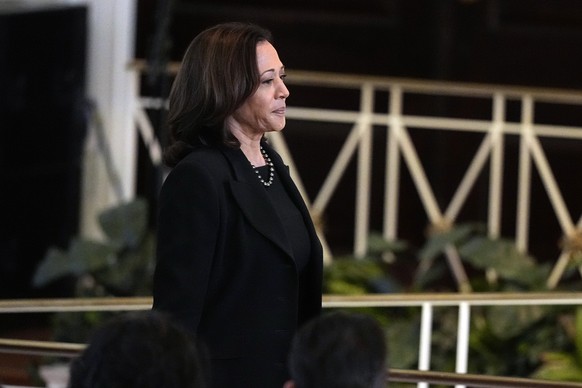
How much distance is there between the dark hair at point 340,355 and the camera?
1.92 metres

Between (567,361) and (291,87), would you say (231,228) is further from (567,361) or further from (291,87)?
(291,87)

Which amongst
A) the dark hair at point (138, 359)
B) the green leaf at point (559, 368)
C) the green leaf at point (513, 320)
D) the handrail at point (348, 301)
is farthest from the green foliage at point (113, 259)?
the dark hair at point (138, 359)

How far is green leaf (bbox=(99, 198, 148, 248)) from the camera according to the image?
6172 mm

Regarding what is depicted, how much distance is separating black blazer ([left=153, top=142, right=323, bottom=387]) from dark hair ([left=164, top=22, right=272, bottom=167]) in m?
0.04

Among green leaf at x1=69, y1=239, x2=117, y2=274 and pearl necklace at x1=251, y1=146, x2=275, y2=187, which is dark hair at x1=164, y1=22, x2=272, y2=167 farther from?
green leaf at x1=69, y1=239, x2=117, y2=274

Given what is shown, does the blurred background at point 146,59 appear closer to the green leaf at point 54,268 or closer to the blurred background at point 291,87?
the blurred background at point 291,87

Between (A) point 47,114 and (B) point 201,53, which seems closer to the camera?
(B) point 201,53

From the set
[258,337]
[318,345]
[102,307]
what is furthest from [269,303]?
[102,307]

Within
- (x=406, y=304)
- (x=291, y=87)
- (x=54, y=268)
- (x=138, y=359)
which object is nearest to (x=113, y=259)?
(x=54, y=268)

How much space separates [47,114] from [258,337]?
4236 millimetres

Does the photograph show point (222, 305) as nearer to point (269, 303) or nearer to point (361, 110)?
point (269, 303)

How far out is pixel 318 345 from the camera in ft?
6.39

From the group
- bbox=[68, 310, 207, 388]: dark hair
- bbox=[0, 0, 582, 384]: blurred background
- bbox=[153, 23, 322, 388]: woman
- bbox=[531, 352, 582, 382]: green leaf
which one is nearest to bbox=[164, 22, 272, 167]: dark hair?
bbox=[153, 23, 322, 388]: woman

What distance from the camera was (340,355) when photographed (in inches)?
76.0
